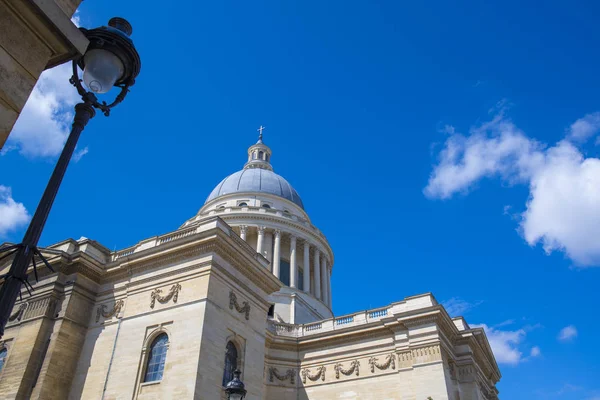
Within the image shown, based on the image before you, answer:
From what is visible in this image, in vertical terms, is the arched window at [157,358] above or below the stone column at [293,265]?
below

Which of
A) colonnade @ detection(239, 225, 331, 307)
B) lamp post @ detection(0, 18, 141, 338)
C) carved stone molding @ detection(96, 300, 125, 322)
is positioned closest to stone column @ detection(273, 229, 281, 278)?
colonnade @ detection(239, 225, 331, 307)

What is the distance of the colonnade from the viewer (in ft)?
146

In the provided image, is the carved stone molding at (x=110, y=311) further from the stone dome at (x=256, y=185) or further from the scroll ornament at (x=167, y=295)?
the stone dome at (x=256, y=185)

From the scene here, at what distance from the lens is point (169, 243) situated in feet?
78.7

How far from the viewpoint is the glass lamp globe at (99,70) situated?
6.20 meters

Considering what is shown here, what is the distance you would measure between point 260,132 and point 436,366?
46.8 m

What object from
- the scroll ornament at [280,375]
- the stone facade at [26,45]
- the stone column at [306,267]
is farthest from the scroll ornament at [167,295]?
the stone column at [306,267]

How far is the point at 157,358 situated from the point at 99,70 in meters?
18.1

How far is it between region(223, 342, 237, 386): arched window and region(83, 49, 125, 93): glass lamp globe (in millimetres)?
18033

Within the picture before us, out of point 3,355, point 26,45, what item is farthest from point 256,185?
point 26,45

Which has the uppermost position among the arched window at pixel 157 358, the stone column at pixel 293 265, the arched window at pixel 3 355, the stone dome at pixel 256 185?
the stone dome at pixel 256 185

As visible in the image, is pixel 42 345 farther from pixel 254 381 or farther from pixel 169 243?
pixel 254 381

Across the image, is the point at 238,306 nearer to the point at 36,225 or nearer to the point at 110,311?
the point at 110,311

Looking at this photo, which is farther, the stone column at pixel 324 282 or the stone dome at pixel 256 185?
the stone dome at pixel 256 185
